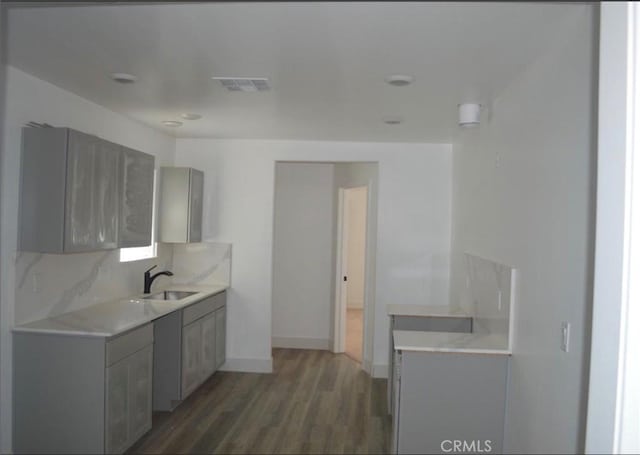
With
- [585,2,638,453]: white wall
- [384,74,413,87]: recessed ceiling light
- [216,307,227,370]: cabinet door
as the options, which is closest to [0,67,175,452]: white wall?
[216,307,227,370]: cabinet door

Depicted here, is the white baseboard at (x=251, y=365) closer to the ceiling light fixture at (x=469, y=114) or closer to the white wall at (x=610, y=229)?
the ceiling light fixture at (x=469, y=114)

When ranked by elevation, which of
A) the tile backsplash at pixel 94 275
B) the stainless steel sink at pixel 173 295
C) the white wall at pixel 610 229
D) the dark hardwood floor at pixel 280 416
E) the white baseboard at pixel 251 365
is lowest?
the dark hardwood floor at pixel 280 416

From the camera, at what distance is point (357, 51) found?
2.53m

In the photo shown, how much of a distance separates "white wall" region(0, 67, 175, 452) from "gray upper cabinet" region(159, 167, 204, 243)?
70 cm

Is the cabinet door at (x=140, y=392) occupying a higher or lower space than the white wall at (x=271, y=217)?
lower

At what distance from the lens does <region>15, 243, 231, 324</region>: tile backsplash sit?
3.27 meters

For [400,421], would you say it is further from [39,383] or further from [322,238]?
[322,238]

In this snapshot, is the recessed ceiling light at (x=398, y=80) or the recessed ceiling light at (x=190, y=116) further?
the recessed ceiling light at (x=190, y=116)

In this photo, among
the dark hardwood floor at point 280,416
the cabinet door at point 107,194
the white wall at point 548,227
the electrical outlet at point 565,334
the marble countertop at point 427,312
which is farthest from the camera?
the marble countertop at point 427,312

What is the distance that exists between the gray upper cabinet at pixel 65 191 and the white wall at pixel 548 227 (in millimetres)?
2657

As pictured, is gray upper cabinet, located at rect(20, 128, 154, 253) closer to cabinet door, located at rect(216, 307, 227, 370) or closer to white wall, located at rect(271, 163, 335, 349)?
cabinet door, located at rect(216, 307, 227, 370)

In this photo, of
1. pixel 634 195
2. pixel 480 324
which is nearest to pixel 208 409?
pixel 480 324

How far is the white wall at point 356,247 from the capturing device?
9.92 m

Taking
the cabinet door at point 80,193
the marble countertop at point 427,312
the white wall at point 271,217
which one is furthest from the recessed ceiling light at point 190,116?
the marble countertop at point 427,312
